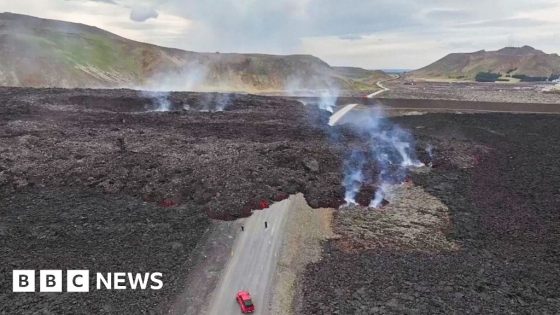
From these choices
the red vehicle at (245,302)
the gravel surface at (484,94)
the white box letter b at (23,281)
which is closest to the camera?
the red vehicle at (245,302)

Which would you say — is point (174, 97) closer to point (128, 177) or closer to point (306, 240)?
point (128, 177)

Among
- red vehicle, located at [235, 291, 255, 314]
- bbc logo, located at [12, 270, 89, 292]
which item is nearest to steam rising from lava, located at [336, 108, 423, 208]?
red vehicle, located at [235, 291, 255, 314]

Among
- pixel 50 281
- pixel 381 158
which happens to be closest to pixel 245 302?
pixel 50 281

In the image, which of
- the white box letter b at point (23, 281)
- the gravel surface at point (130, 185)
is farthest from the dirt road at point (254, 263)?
the white box letter b at point (23, 281)

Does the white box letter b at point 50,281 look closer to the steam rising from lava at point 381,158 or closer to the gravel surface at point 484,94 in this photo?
the steam rising from lava at point 381,158

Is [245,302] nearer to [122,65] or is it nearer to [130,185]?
[130,185]

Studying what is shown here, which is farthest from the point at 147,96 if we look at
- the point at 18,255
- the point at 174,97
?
the point at 18,255

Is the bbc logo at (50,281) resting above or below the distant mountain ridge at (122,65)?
below
